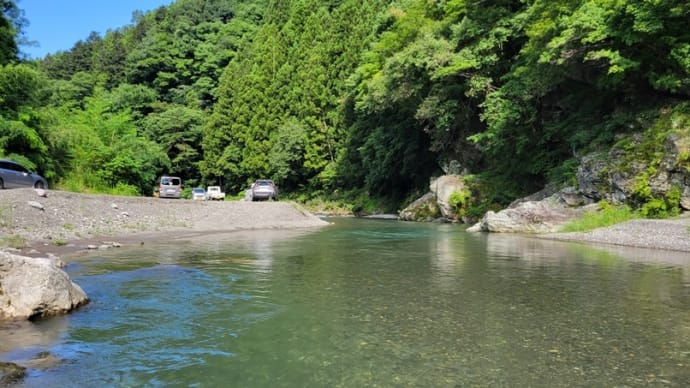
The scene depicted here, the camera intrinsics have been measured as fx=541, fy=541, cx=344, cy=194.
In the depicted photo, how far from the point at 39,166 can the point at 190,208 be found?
9.14m

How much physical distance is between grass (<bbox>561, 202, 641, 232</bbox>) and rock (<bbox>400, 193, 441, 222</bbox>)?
52.8 feet

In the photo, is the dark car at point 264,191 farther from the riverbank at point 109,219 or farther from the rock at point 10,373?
the rock at point 10,373

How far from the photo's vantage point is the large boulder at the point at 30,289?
817 centimetres

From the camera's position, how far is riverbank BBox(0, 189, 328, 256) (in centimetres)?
1809

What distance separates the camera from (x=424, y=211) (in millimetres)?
42812

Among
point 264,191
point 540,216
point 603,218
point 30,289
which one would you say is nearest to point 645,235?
point 603,218

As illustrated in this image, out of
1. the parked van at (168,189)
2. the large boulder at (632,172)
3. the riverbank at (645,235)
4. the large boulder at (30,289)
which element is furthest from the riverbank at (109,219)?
the riverbank at (645,235)

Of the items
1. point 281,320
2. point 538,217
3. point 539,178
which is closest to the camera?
point 281,320

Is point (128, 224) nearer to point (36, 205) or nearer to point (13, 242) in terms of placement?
point (36, 205)

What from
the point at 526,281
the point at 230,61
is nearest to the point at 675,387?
the point at 526,281

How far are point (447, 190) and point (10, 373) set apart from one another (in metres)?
36.0

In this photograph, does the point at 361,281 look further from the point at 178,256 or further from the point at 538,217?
the point at 538,217

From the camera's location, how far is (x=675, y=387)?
5.75 meters

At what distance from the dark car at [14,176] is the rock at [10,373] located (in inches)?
903
